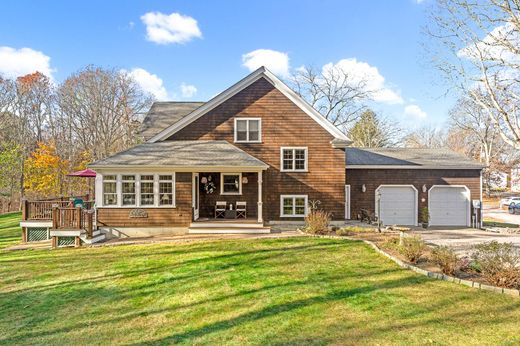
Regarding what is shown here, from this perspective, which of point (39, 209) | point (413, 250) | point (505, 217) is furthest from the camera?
point (505, 217)

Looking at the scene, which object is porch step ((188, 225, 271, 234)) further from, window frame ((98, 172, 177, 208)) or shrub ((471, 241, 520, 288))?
shrub ((471, 241, 520, 288))

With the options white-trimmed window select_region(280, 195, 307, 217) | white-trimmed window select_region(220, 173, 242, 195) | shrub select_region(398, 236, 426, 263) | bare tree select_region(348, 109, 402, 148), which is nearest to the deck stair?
white-trimmed window select_region(220, 173, 242, 195)

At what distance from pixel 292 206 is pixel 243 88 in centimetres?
666

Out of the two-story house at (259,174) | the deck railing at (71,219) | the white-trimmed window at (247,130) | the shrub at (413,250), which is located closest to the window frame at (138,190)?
the two-story house at (259,174)

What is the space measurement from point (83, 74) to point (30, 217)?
75.9ft

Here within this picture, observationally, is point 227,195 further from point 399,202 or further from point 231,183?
point 399,202

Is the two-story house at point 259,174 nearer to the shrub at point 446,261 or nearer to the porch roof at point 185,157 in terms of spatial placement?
the porch roof at point 185,157

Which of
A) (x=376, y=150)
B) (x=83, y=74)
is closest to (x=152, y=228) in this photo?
(x=376, y=150)

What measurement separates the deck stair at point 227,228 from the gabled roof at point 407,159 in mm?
6747

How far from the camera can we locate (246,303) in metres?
5.53

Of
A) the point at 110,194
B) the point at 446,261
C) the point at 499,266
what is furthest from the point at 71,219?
the point at 499,266

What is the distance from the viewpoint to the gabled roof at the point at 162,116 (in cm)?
1698

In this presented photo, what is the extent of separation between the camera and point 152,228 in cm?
1234

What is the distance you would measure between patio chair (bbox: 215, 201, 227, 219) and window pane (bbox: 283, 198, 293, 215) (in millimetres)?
3078
